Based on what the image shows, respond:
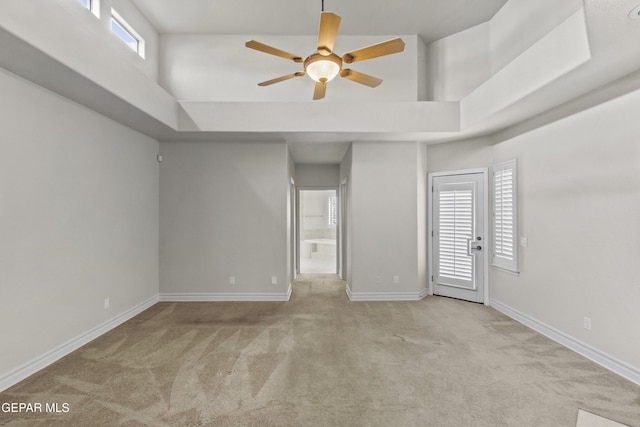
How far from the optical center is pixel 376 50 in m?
2.38

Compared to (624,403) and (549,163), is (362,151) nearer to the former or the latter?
(549,163)

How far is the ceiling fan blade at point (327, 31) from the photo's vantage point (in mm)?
2092

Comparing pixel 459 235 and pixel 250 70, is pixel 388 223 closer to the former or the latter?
pixel 459 235

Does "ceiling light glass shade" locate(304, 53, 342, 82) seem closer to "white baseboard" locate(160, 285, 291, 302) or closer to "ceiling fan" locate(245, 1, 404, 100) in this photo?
"ceiling fan" locate(245, 1, 404, 100)

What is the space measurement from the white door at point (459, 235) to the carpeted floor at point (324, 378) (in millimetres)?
923

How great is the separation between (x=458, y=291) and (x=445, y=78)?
3.46m

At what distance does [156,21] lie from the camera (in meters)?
4.21

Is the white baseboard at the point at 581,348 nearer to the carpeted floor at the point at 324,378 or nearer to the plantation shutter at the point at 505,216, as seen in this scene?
the carpeted floor at the point at 324,378

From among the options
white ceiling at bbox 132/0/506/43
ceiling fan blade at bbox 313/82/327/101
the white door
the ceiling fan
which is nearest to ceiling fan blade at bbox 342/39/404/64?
the ceiling fan

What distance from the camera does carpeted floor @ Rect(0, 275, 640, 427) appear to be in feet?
6.59

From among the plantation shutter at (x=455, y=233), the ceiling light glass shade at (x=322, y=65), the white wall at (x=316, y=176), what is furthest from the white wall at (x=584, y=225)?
the white wall at (x=316, y=176)

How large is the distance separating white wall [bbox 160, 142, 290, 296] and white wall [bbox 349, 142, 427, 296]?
4.08ft

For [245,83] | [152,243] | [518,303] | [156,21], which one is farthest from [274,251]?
[156,21]

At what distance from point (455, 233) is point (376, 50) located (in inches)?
131
